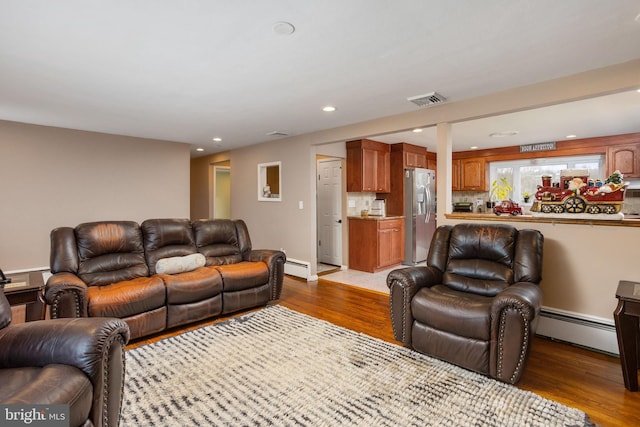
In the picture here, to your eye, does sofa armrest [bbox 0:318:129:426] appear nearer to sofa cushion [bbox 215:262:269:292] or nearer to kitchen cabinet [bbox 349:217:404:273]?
sofa cushion [bbox 215:262:269:292]

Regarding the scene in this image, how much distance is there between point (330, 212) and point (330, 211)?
0.02m

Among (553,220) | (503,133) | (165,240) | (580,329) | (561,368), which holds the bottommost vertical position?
(561,368)

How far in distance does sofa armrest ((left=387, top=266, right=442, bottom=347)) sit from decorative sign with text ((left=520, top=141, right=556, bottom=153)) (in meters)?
4.89

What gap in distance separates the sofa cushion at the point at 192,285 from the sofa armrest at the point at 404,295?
6.11 feet

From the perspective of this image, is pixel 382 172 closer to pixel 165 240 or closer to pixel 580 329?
pixel 580 329

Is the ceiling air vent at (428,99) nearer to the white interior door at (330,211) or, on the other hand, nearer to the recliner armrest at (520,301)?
the recliner armrest at (520,301)

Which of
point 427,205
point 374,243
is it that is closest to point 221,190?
point 374,243

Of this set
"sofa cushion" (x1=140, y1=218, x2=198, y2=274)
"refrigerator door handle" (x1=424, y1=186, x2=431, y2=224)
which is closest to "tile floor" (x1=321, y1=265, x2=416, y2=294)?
"refrigerator door handle" (x1=424, y1=186, x2=431, y2=224)

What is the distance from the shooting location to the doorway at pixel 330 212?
233 inches

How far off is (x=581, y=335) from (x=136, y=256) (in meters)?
4.46

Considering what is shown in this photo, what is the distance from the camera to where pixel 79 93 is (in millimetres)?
2967

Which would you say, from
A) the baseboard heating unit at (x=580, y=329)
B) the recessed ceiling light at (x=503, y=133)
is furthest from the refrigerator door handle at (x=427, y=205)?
the baseboard heating unit at (x=580, y=329)

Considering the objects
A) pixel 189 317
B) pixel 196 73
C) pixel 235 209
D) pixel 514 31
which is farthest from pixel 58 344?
pixel 235 209

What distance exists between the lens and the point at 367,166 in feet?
18.4
